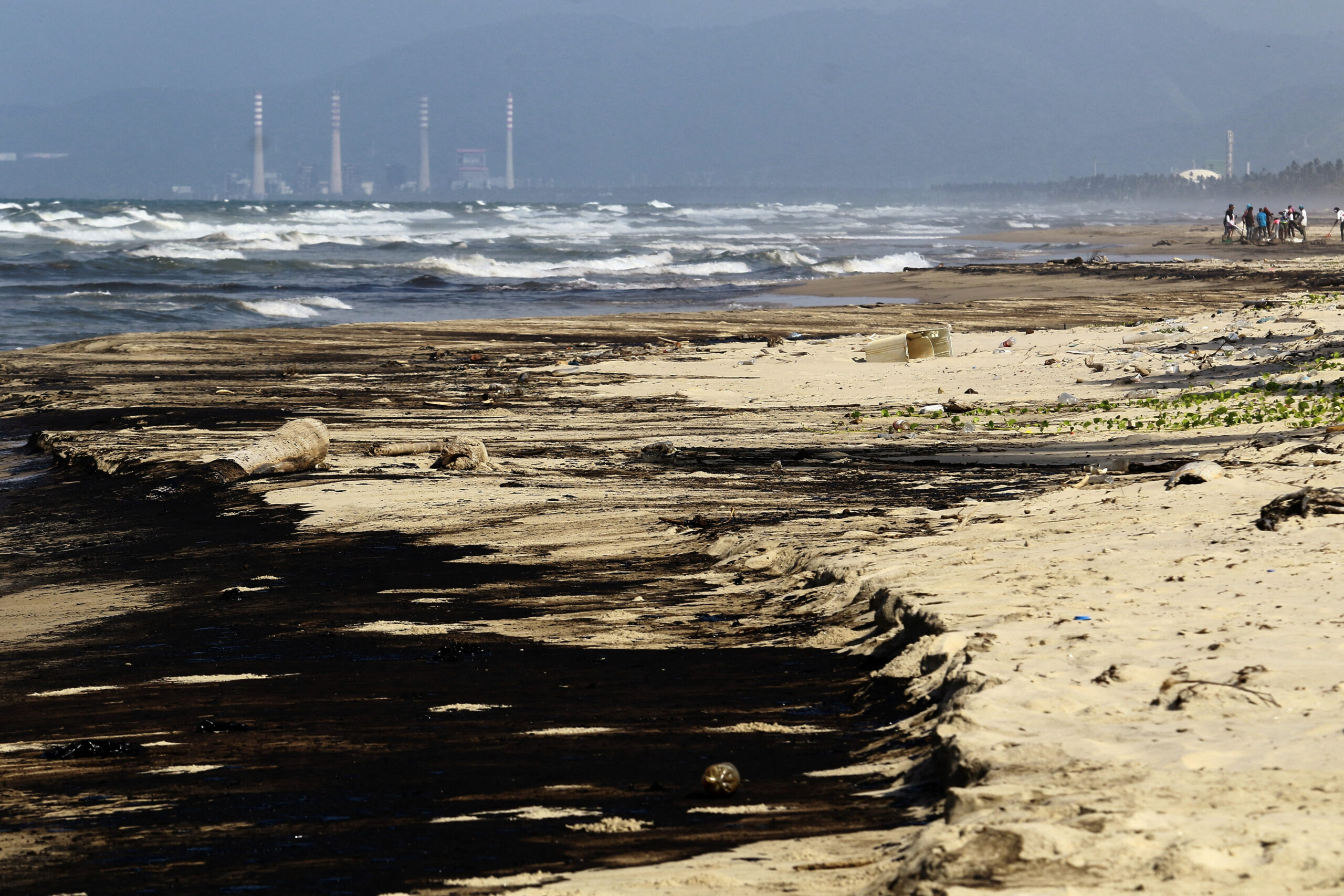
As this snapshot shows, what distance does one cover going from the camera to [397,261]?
46594 millimetres

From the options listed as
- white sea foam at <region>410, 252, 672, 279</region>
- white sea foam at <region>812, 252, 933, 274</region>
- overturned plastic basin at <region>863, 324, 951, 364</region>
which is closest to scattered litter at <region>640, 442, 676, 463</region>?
overturned plastic basin at <region>863, 324, 951, 364</region>

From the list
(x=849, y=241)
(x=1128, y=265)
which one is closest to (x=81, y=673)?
(x=1128, y=265)

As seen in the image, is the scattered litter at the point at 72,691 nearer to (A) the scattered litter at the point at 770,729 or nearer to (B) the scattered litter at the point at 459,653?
(B) the scattered litter at the point at 459,653

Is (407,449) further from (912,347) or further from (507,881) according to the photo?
(912,347)

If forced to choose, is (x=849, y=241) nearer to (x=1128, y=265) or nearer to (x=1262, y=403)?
(x=1128, y=265)

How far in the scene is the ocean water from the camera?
2923cm

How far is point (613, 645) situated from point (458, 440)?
16.6ft

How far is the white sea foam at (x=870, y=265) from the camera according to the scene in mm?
42688

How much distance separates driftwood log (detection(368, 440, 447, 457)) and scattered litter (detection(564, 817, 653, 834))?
710 cm

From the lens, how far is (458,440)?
10148 mm

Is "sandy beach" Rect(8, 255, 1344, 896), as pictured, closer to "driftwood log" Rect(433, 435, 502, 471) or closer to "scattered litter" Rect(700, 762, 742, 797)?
"scattered litter" Rect(700, 762, 742, 797)

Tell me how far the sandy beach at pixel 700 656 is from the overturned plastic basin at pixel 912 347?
4794mm

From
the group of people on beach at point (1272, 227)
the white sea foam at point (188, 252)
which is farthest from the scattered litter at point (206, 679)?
the group of people on beach at point (1272, 227)

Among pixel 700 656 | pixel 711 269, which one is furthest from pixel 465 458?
pixel 711 269
